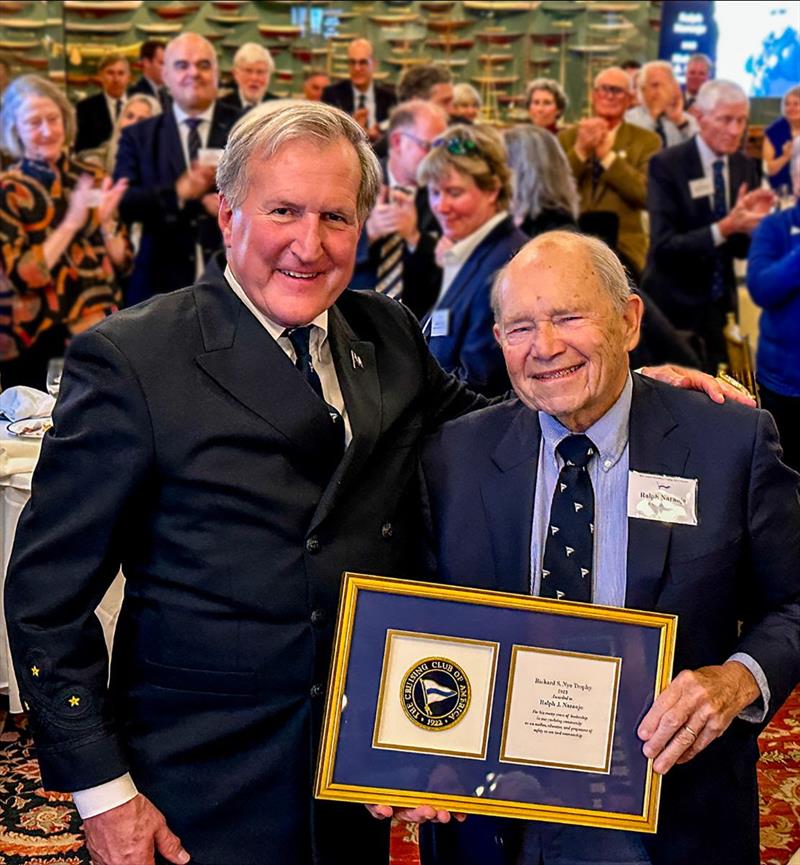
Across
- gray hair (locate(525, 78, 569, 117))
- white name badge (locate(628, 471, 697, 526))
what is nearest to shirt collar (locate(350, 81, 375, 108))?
gray hair (locate(525, 78, 569, 117))

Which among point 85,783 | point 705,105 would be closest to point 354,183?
point 85,783

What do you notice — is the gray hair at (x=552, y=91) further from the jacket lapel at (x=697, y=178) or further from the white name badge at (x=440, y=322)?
the white name badge at (x=440, y=322)

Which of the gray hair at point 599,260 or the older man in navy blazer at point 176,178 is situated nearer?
the gray hair at point 599,260

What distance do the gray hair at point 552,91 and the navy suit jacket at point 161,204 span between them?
245 cm

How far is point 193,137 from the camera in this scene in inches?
294

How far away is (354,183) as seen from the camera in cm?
189

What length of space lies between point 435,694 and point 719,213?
6261 millimetres

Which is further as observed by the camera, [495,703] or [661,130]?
[661,130]

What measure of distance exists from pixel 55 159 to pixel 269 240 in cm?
486

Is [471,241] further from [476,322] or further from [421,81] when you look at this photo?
[421,81]

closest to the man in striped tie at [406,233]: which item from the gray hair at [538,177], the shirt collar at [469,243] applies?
the gray hair at [538,177]

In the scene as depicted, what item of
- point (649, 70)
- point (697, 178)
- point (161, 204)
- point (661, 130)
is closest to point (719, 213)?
point (697, 178)

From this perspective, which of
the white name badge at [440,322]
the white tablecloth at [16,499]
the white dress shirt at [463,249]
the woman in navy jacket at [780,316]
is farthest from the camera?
the woman in navy jacket at [780,316]

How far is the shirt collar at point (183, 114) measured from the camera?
24.5ft
